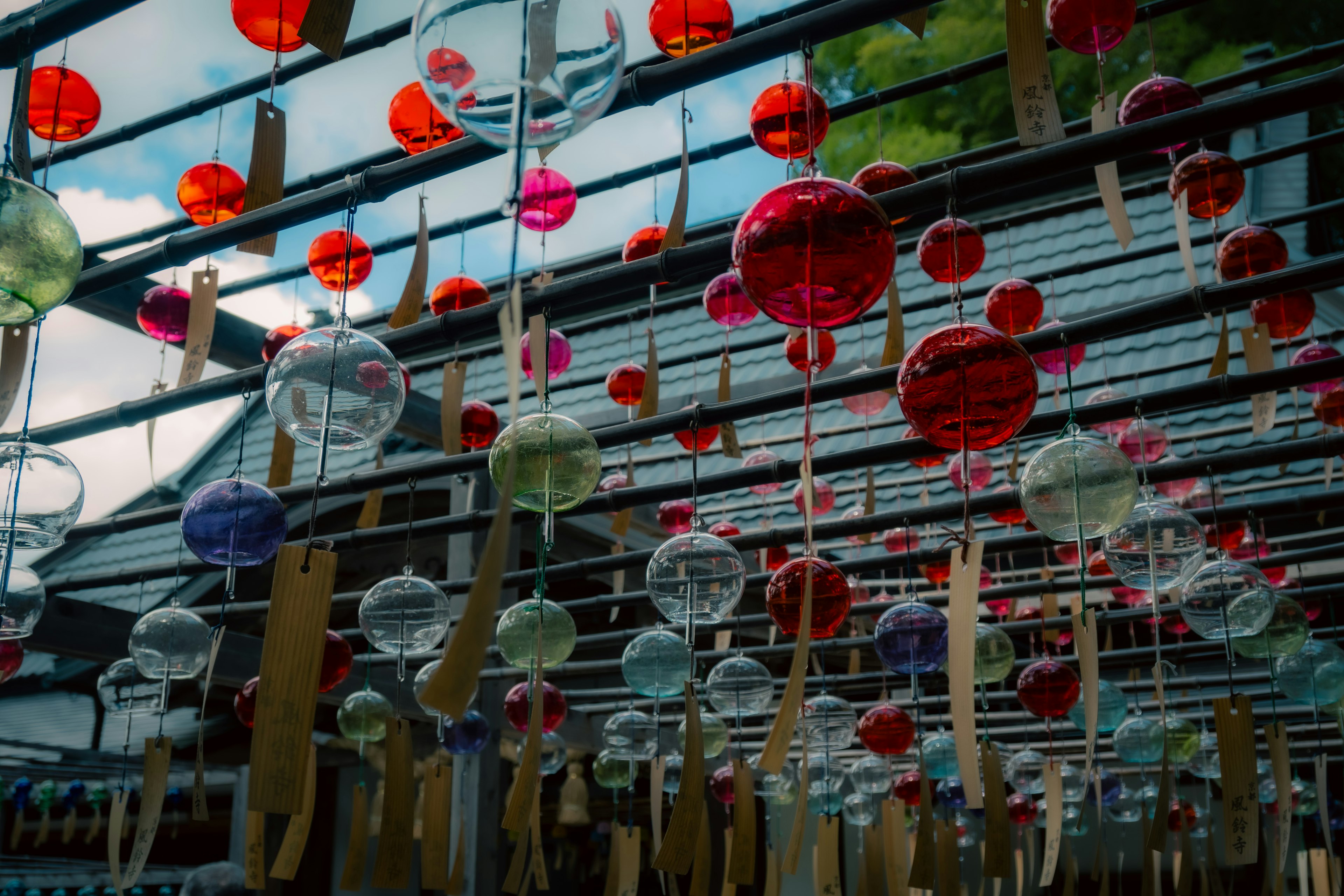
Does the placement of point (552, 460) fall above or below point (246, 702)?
above

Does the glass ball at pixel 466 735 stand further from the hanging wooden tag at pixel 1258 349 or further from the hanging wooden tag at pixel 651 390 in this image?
the hanging wooden tag at pixel 1258 349

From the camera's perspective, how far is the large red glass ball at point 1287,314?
4008mm

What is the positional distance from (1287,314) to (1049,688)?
5.17 ft

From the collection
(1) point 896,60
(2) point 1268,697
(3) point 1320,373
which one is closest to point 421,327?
(3) point 1320,373

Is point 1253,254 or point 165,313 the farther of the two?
point 165,313

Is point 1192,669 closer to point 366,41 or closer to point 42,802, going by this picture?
point 366,41

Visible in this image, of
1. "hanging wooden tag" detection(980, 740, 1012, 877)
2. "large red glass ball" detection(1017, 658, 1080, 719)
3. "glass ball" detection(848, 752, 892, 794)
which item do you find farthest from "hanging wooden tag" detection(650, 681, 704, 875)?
"glass ball" detection(848, 752, 892, 794)

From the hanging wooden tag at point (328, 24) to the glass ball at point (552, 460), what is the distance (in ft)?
2.84

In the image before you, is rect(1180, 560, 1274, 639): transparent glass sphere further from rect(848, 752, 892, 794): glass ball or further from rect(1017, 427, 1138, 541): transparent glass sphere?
rect(848, 752, 892, 794): glass ball

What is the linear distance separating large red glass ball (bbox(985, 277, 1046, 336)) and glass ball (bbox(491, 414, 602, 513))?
1.90 m

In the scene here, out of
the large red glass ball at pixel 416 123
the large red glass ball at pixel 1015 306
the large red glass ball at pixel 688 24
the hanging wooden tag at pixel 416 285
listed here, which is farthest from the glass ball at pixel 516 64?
the large red glass ball at pixel 1015 306

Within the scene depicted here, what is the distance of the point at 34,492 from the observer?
2.54 meters

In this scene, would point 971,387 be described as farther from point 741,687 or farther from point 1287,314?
point 1287,314

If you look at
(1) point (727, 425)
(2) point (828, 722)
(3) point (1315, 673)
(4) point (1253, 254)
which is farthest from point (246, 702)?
(3) point (1315, 673)
